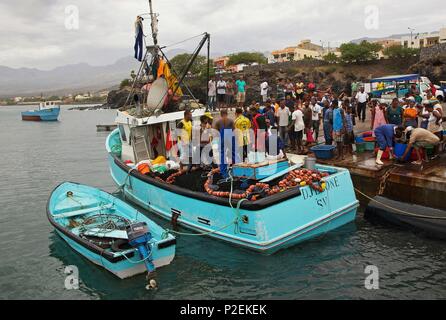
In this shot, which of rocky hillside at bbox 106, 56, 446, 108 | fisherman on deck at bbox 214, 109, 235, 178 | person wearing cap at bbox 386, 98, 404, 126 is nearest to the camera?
fisherman on deck at bbox 214, 109, 235, 178

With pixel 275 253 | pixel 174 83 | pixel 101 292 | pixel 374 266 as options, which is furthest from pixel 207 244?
pixel 174 83

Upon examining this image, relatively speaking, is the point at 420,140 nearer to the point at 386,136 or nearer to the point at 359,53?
the point at 386,136

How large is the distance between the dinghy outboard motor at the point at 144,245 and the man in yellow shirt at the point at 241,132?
358 cm

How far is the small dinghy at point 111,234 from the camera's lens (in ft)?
25.1

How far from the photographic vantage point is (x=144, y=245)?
768 centimetres

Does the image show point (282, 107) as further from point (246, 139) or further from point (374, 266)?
point (374, 266)

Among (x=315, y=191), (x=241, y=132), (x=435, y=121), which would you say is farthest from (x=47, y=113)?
(x=315, y=191)

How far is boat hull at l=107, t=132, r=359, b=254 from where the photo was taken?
8.16 metres

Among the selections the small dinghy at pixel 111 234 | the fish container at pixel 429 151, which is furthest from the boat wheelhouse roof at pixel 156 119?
the fish container at pixel 429 151

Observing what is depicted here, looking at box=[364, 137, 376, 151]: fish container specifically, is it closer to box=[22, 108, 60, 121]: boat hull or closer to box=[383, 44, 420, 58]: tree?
box=[22, 108, 60, 121]: boat hull

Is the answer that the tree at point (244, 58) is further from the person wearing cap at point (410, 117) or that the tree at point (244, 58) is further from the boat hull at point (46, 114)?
the person wearing cap at point (410, 117)

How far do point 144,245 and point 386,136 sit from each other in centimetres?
777

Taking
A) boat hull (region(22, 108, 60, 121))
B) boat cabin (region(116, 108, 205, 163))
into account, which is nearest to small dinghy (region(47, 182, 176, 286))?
boat cabin (region(116, 108, 205, 163))
